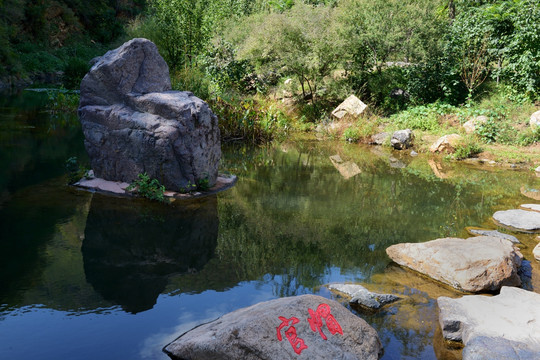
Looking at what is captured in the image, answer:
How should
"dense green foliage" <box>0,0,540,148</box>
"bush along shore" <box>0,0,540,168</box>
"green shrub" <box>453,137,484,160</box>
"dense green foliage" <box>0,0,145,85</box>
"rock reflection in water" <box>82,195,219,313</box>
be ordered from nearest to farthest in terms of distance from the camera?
"rock reflection in water" <box>82,195,219,313</box>
"green shrub" <box>453,137,484,160</box>
"bush along shore" <box>0,0,540,168</box>
"dense green foliage" <box>0,0,540,148</box>
"dense green foliage" <box>0,0,145,85</box>

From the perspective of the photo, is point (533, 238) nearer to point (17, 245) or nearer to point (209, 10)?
point (17, 245)

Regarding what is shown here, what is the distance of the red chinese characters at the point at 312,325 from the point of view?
3281 millimetres

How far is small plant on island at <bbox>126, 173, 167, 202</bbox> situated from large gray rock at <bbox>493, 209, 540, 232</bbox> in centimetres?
497

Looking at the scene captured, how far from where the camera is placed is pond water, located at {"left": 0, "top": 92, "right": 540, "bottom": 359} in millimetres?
3775

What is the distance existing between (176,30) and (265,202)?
11.4 meters

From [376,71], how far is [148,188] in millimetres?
11318

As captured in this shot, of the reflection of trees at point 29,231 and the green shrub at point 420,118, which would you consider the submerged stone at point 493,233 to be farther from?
the green shrub at point 420,118

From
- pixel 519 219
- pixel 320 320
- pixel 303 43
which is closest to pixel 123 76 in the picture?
pixel 320 320

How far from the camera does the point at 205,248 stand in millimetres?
5512

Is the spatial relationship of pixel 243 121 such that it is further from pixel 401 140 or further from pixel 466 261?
pixel 466 261

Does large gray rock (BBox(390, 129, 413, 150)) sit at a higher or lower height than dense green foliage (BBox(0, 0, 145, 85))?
lower

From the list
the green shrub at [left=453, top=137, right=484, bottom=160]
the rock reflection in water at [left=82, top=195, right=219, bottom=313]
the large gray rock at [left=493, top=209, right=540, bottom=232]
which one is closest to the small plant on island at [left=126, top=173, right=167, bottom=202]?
the rock reflection in water at [left=82, top=195, right=219, bottom=313]

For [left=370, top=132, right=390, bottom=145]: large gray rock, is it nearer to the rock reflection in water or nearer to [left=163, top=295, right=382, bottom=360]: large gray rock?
the rock reflection in water

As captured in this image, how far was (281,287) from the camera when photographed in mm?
4629
